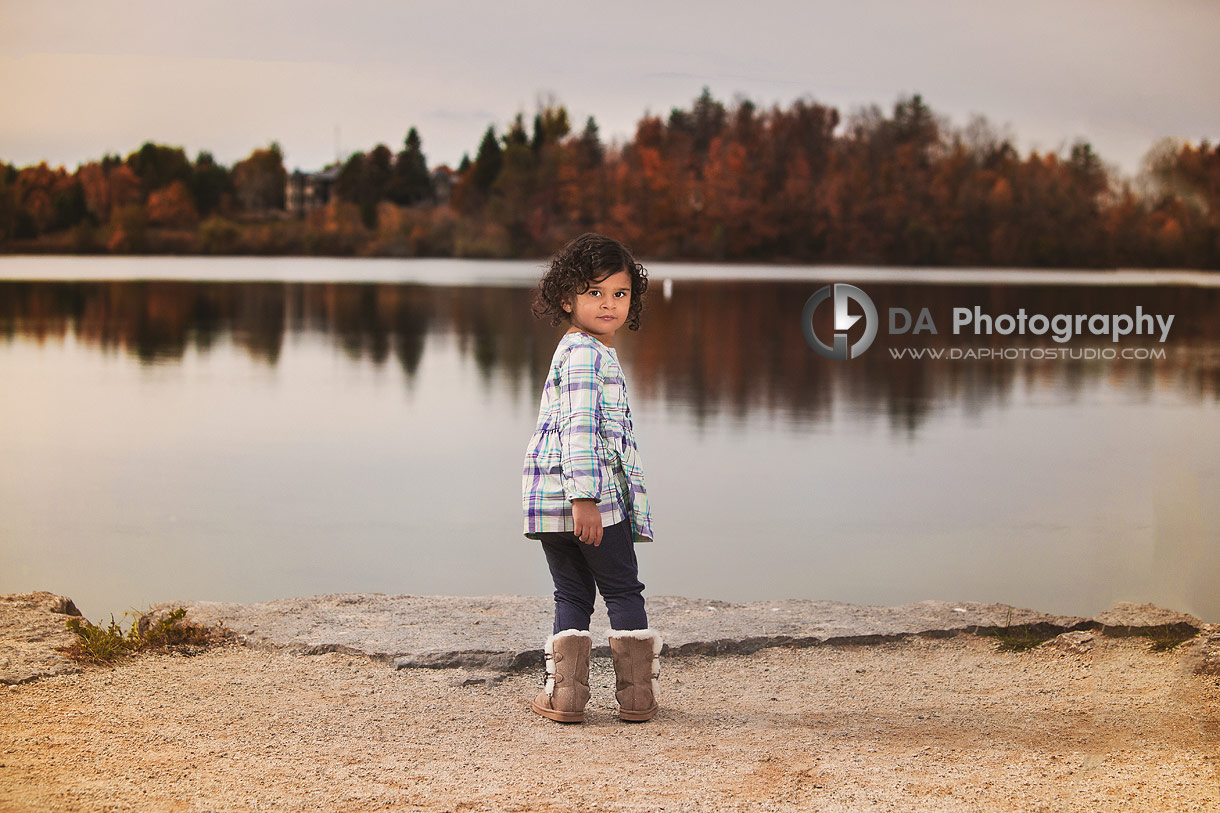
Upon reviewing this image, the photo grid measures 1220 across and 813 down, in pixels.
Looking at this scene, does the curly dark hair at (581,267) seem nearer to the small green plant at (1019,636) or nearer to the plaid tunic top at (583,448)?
the plaid tunic top at (583,448)

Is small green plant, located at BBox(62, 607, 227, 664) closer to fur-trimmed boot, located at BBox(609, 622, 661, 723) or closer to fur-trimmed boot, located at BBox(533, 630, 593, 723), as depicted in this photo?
fur-trimmed boot, located at BBox(533, 630, 593, 723)

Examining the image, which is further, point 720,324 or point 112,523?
point 720,324

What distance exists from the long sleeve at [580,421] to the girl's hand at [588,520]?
23 millimetres

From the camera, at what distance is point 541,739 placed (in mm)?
2920

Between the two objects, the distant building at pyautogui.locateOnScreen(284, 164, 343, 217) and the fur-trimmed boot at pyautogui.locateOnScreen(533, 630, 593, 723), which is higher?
the distant building at pyautogui.locateOnScreen(284, 164, 343, 217)

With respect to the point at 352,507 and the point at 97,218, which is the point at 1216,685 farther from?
the point at 97,218

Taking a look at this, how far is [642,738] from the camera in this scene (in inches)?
115

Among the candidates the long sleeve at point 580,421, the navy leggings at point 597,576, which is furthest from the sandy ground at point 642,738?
the long sleeve at point 580,421

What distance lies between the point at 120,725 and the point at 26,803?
1.73 feet

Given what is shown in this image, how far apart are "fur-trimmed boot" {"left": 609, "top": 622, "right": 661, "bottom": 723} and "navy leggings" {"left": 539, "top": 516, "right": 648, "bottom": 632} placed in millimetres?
35

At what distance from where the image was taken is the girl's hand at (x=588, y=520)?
111 inches

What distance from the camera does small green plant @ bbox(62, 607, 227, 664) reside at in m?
3.57

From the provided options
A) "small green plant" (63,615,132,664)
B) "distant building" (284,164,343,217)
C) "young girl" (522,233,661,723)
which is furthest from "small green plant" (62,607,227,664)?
"distant building" (284,164,343,217)

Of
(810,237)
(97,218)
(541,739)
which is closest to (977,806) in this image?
(541,739)
